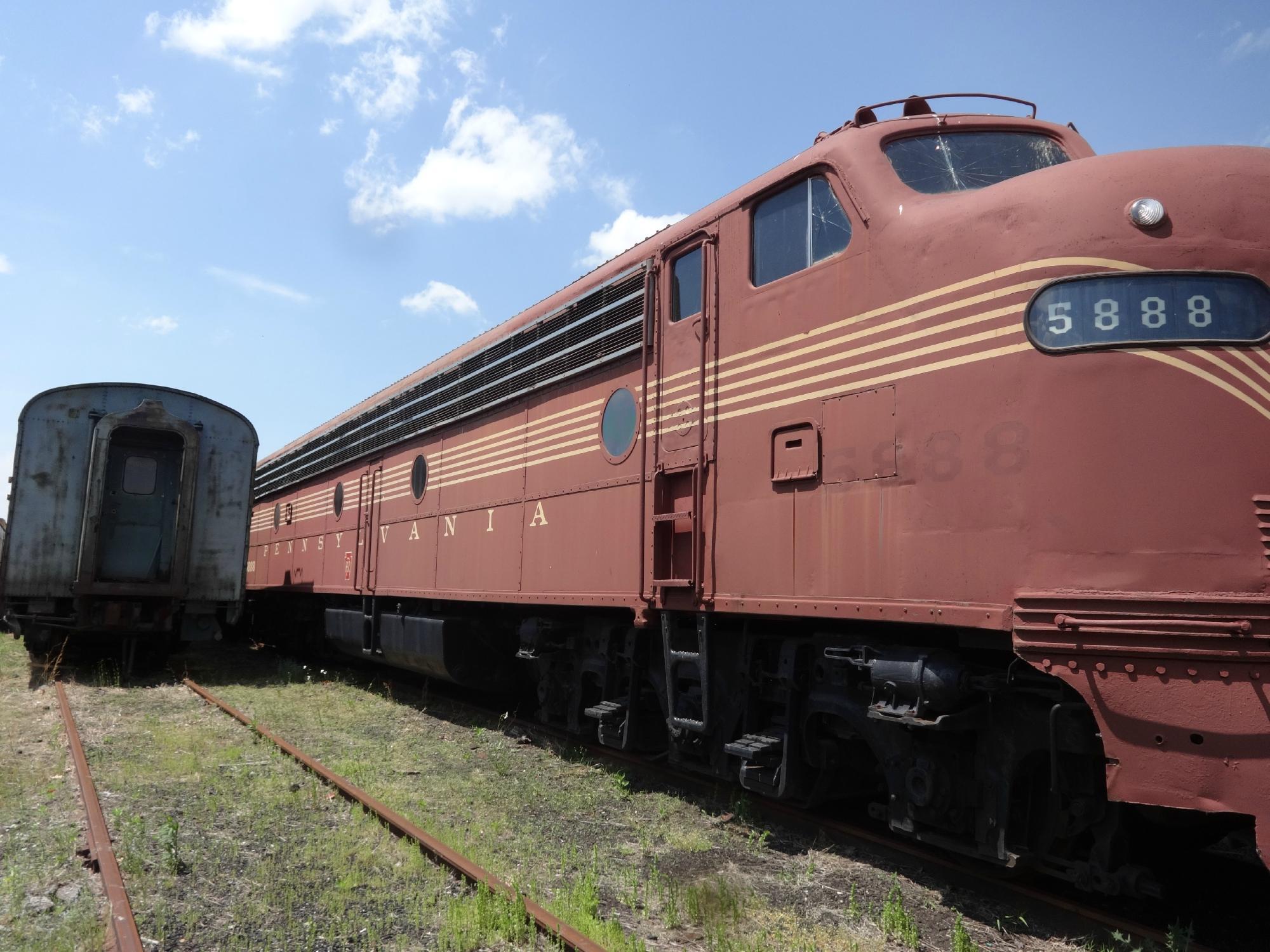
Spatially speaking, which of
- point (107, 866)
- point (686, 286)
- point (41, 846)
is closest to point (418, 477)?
point (686, 286)

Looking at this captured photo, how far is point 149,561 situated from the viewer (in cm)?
1422

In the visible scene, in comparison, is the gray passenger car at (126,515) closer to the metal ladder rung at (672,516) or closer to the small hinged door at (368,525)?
the small hinged door at (368,525)

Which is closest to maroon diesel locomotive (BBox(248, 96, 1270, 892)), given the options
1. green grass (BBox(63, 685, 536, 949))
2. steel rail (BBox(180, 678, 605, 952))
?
steel rail (BBox(180, 678, 605, 952))

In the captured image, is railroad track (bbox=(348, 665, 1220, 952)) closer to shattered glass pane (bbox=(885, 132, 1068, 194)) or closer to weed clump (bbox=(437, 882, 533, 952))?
weed clump (bbox=(437, 882, 533, 952))

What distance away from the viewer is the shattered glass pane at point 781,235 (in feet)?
18.8

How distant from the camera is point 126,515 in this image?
14094mm

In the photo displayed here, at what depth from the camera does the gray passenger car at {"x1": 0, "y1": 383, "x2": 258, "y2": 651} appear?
1284cm

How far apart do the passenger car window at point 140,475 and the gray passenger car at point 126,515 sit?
0.01m

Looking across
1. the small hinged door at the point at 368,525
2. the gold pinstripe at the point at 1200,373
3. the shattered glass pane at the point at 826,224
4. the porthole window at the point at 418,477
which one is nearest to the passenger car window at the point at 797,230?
the shattered glass pane at the point at 826,224

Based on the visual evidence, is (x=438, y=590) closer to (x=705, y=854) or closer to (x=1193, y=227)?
(x=705, y=854)

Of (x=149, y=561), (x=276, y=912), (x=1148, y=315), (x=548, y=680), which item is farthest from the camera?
(x=149, y=561)

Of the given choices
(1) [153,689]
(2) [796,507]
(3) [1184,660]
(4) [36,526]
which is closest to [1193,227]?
(3) [1184,660]

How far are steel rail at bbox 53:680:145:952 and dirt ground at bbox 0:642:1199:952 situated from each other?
0.09 m

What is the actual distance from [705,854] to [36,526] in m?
11.6
